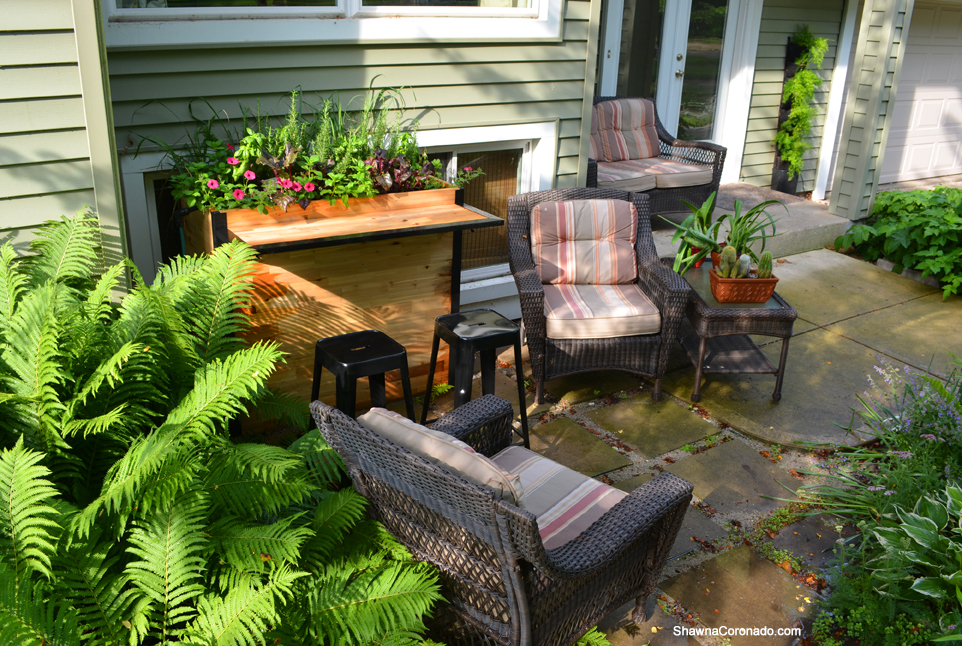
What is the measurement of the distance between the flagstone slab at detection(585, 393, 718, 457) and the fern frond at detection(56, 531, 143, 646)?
2280 mm

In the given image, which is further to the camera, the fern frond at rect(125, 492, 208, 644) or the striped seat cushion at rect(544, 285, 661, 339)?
the striped seat cushion at rect(544, 285, 661, 339)

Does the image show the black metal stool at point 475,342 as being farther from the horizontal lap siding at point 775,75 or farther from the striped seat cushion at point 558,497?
the horizontal lap siding at point 775,75

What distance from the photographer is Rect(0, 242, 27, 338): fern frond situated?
2.39 metres

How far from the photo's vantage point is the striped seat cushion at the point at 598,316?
12.2 feet

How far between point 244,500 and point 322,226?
149 cm

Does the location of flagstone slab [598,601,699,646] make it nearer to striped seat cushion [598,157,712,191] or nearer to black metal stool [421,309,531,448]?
black metal stool [421,309,531,448]

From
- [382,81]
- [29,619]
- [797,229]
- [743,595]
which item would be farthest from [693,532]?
[797,229]

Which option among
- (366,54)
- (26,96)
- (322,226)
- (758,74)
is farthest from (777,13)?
(26,96)

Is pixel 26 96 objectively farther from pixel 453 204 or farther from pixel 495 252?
pixel 495 252

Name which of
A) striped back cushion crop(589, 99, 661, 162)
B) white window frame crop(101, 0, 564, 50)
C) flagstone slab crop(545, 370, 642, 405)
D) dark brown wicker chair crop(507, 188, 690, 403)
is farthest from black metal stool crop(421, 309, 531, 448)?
striped back cushion crop(589, 99, 661, 162)

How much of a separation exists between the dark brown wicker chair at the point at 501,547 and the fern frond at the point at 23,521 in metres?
0.69

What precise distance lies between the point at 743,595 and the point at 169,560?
187 centimetres

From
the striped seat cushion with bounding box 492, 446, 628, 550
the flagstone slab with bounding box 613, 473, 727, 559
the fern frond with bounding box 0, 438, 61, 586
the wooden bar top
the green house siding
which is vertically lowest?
the flagstone slab with bounding box 613, 473, 727, 559

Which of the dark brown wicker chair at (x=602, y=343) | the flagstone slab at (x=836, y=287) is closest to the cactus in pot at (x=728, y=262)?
the dark brown wicker chair at (x=602, y=343)
